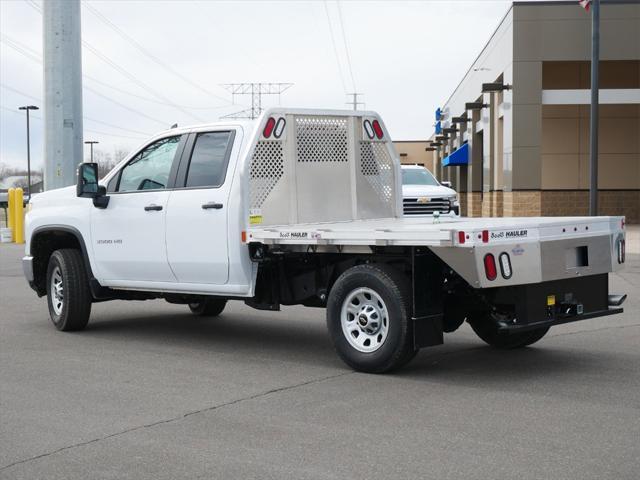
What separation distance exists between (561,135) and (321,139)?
29.8m

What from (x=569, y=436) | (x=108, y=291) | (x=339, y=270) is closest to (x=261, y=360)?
(x=339, y=270)

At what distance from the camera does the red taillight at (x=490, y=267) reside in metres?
7.08

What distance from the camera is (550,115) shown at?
37.4 meters

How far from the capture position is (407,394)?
7039mm

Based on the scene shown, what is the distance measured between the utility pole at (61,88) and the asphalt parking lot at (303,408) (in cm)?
1101

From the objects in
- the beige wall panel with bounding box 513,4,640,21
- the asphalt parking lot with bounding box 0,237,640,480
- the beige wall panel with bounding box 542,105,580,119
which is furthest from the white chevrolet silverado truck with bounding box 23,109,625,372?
the beige wall panel with bounding box 542,105,580,119

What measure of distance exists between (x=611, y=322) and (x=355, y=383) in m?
4.41

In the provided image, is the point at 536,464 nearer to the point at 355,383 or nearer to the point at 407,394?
the point at 407,394

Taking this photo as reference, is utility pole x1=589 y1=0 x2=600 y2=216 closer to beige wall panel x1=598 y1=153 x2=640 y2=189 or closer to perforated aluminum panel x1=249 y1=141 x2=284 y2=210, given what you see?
perforated aluminum panel x1=249 y1=141 x2=284 y2=210

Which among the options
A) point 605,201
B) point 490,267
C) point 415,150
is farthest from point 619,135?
point 415,150

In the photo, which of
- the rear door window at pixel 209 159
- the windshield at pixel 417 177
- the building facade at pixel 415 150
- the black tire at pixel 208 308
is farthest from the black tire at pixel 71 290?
the building facade at pixel 415 150

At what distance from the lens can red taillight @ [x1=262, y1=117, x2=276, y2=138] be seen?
8.86 m

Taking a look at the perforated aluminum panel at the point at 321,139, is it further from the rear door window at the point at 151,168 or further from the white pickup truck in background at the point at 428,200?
the white pickup truck in background at the point at 428,200

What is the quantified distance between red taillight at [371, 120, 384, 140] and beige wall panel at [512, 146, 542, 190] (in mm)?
22398
